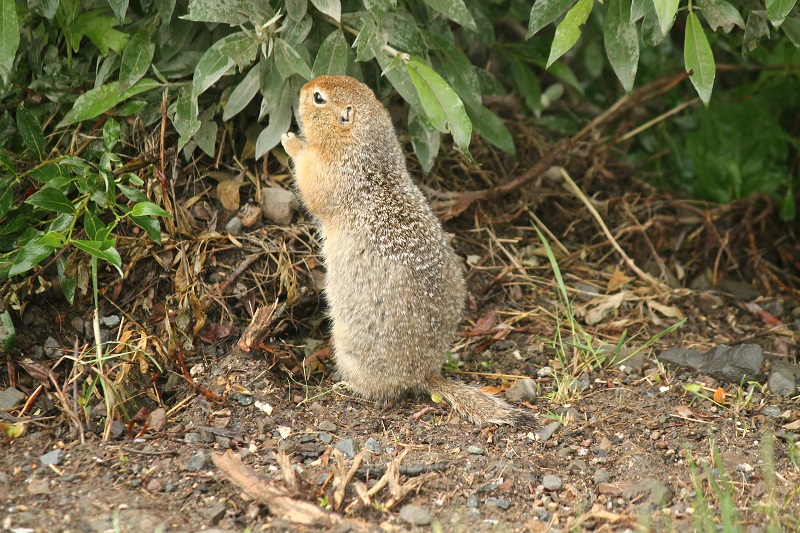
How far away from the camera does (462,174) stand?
6.34 m

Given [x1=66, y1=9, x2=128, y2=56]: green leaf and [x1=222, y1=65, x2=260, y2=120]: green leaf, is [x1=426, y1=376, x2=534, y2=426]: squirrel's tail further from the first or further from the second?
[x1=66, y1=9, x2=128, y2=56]: green leaf

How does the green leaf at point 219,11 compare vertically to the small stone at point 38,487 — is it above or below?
above

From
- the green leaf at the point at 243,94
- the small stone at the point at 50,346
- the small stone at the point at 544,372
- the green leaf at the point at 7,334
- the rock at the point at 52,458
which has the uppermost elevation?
the green leaf at the point at 243,94

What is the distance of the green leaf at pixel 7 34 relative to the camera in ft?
13.7

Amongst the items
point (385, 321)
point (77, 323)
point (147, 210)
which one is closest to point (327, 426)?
point (385, 321)

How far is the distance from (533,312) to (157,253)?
2.39 metres

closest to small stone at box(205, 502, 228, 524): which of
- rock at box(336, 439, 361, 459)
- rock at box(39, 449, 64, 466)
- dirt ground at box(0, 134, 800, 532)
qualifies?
dirt ground at box(0, 134, 800, 532)

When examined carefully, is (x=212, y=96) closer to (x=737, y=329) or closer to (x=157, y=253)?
(x=157, y=253)

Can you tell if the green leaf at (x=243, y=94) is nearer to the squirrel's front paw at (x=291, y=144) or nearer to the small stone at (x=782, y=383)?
the squirrel's front paw at (x=291, y=144)

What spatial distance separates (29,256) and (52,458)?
0.98 m

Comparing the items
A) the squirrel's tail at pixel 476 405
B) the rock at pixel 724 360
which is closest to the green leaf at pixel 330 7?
the squirrel's tail at pixel 476 405

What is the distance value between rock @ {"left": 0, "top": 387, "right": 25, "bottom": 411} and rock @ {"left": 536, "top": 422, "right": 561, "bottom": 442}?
262cm

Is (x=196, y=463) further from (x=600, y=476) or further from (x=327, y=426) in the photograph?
(x=600, y=476)

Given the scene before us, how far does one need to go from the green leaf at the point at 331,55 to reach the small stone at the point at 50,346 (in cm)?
205
